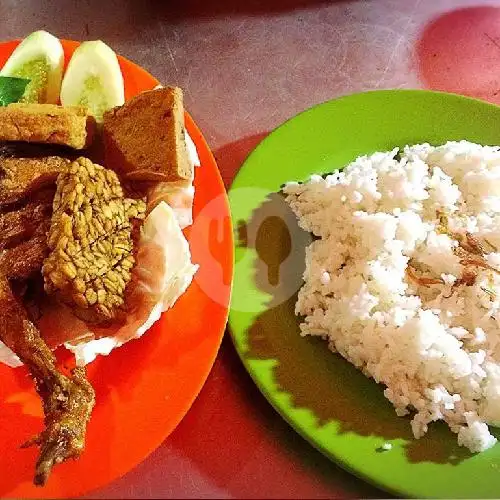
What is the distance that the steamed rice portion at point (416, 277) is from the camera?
112 centimetres

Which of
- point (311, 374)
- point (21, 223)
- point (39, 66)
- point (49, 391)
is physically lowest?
point (311, 374)

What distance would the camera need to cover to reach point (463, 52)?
1.70 m

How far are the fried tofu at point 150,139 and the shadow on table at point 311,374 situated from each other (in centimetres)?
23

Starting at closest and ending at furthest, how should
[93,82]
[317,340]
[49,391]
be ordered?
[49,391] < [317,340] < [93,82]

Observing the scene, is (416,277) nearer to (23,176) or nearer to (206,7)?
(23,176)

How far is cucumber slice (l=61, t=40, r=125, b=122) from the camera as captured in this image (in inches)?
50.7

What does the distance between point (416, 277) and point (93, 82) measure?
2.38 ft

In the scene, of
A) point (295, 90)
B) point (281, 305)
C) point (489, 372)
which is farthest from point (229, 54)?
point (489, 372)

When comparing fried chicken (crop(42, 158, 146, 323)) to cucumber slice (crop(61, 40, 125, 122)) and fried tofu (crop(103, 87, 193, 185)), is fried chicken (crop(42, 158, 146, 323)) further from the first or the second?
cucumber slice (crop(61, 40, 125, 122))

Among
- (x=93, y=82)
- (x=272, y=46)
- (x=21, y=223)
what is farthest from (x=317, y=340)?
(x=272, y=46)

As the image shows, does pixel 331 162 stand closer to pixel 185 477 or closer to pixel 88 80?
pixel 88 80

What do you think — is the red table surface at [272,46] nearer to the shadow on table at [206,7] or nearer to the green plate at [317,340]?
the shadow on table at [206,7]

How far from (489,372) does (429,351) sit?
0.11 m

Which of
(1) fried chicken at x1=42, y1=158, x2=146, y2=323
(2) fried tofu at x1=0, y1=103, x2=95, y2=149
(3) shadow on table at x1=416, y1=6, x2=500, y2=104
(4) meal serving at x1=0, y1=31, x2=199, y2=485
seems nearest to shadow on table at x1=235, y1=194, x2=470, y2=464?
(4) meal serving at x1=0, y1=31, x2=199, y2=485
